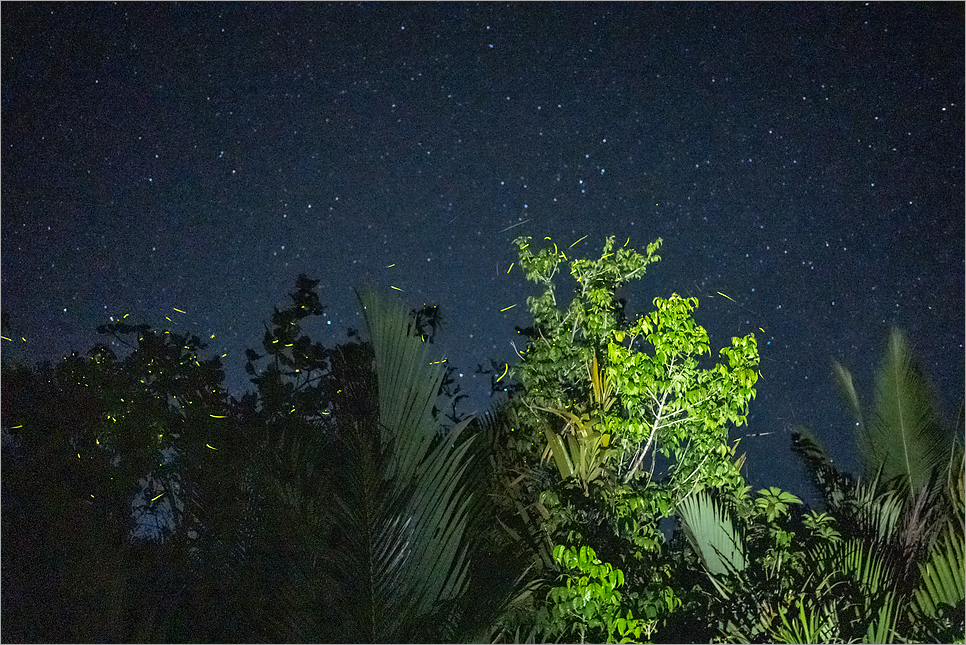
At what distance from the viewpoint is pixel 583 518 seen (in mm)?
2381

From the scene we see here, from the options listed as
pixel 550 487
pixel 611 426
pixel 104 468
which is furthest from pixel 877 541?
pixel 104 468

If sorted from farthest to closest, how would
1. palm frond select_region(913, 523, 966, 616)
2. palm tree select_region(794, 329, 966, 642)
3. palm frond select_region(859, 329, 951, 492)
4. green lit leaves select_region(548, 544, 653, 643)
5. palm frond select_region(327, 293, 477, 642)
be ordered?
palm frond select_region(859, 329, 951, 492)
palm tree select_region(794, 329, 966, 642)
palm frond select_region(913, 523, 966, 616)
green lit leaves select_region(548, 544, 653, 643)
palm frond select_region(327, 293, 477, 642)

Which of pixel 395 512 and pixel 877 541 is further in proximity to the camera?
pixel 877 541

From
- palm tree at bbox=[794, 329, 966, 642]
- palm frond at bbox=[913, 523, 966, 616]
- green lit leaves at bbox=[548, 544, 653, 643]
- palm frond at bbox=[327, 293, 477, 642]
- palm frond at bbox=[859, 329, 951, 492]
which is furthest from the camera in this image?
palm frond at bbox=[859, 329, 951, 492]

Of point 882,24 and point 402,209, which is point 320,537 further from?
point 882,24

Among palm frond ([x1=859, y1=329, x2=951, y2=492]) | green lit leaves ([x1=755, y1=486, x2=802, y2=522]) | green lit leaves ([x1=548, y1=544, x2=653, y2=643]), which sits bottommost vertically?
green lit leaves ([x1=548, y1=544, x2=653, y2=643])

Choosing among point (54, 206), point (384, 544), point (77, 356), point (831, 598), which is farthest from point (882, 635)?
point (54, 206)

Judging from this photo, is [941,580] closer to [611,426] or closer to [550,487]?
[611,426]

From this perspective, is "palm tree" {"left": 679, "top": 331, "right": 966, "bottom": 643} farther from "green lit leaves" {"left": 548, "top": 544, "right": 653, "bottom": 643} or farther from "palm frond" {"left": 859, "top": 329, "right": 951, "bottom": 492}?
"green lit leaves" {"left": 548, "top": 544, "right": 653, "bottom": 643}

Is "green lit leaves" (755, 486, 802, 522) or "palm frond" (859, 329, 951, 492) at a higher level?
"palm frond" (859, 329, 951, 492)

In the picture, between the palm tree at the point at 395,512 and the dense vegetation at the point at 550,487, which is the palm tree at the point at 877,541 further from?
the palm tree at the point at 395,512

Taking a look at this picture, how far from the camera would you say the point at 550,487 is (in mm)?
2457

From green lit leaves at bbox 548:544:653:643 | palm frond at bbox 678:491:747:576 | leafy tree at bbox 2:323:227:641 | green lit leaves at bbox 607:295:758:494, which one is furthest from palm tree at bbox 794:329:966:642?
leafy tree at bbox 2:323:227:641

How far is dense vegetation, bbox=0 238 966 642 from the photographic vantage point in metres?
2.22
